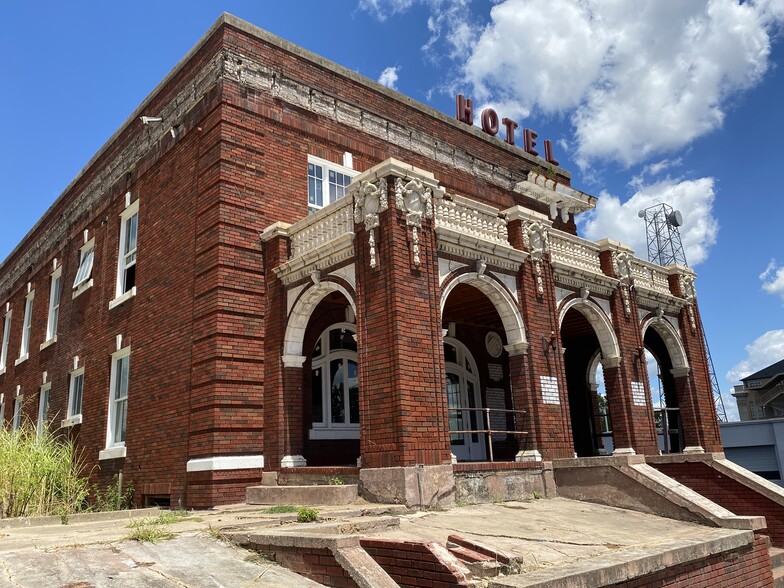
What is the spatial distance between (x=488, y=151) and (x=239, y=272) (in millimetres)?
9394

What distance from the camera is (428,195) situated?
11.1m

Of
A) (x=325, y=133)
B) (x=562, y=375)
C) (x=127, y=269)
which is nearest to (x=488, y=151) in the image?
(x=325, y=133)

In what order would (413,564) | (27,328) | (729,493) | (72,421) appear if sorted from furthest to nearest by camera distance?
(27,328) < (72,421) < (729,493) < (413,564)

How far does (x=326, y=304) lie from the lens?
13727 millimetres

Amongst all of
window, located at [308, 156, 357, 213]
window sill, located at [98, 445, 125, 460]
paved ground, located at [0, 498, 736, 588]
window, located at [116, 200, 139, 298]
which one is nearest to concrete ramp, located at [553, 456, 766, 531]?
paved ground, located at [0, 498, 736, 588]

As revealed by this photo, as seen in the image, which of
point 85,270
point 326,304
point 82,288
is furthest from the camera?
point 85,270

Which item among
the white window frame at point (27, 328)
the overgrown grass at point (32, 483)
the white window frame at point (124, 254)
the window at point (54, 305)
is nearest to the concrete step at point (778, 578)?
the overgrown grass at point (32, 483)

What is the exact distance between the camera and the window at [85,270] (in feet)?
60.6

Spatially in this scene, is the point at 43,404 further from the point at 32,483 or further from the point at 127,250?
the point at 32,483

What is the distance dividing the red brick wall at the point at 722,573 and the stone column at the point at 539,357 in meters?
3.52

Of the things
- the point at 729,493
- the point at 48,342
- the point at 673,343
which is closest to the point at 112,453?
the point at 48,342

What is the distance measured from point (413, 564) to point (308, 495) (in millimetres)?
4397

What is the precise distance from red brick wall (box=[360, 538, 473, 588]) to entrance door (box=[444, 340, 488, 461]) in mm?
9837

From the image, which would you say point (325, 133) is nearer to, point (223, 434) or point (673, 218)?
point (223, 434)
